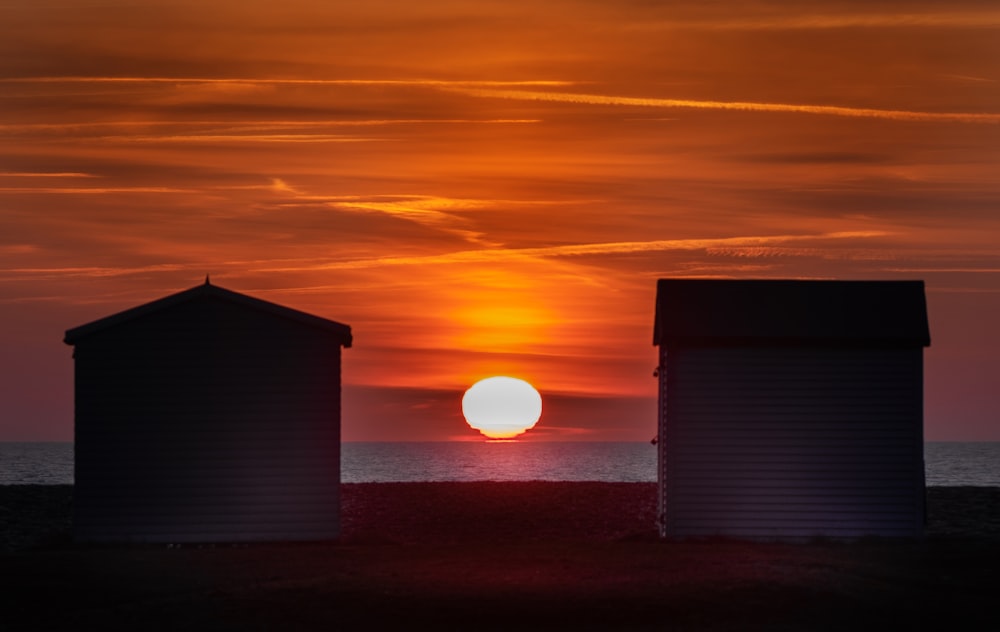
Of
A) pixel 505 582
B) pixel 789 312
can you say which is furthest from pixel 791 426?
pixel 505 582

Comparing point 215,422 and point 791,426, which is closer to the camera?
point 215,422

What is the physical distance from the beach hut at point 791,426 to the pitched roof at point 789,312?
40 millimetres

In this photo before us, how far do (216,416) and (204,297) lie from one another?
2.35 metres

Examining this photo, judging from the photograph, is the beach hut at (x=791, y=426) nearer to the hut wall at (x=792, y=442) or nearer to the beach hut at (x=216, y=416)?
the hut wall at (x=792, y=442)

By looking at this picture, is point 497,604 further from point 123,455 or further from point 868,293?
point 868,293

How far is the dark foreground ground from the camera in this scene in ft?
59.8

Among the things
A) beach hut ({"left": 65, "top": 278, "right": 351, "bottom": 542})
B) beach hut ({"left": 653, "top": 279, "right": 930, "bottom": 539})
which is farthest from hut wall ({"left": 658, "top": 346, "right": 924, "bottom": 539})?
beach hut ({"left": 65, "top": 278, "right": 351, "bottom": 542})

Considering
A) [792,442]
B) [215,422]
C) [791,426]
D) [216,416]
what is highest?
[216,416]

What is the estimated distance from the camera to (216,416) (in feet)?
93.1

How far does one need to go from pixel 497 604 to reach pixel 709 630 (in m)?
3.26

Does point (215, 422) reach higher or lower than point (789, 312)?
lower

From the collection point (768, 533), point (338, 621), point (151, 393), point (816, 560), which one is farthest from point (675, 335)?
point (338, 621)

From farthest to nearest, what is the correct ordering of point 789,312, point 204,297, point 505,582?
point 789,312 → point 204,297 → point 505,582

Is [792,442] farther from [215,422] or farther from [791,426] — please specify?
[215,422]
